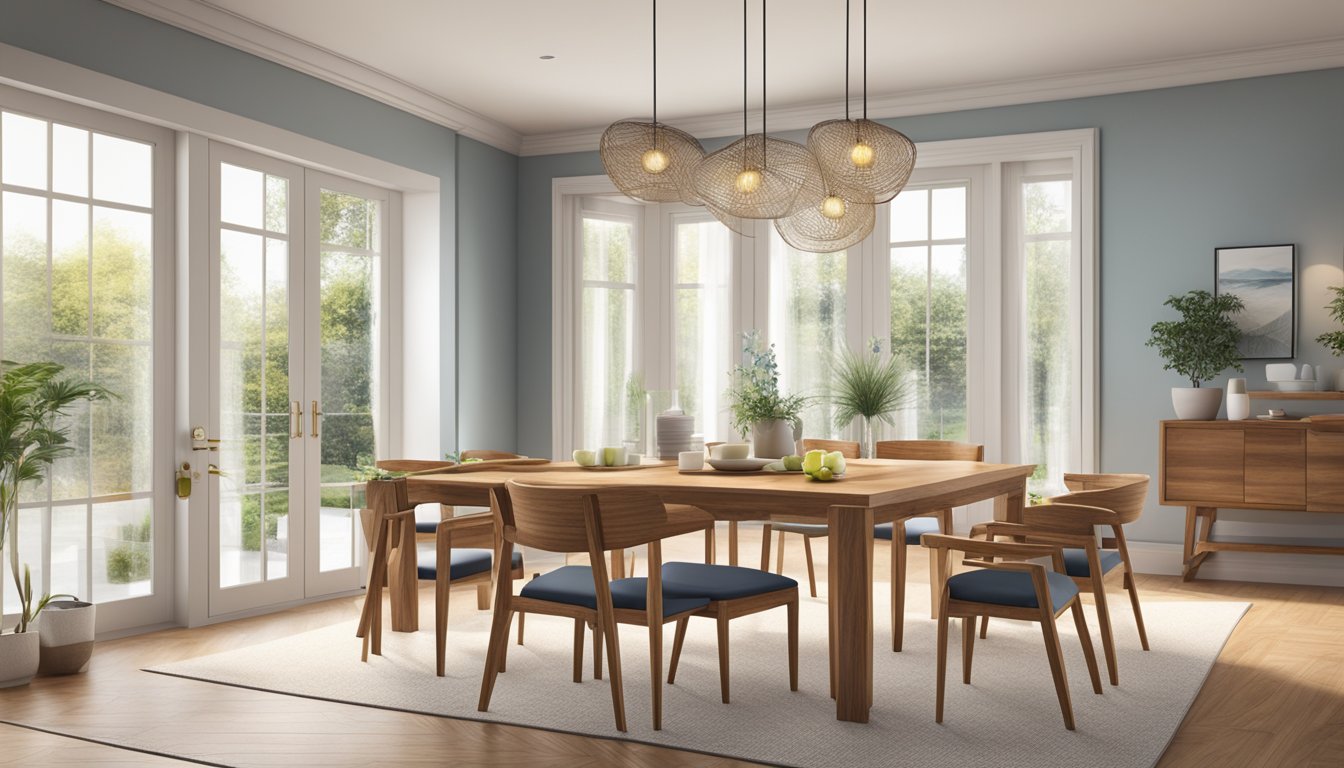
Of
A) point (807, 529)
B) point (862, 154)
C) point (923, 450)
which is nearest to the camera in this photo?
point (862, 154)

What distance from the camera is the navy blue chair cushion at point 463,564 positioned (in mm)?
4578

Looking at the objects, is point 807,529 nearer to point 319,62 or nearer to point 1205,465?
point 1205,465

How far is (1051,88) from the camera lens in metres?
6.56

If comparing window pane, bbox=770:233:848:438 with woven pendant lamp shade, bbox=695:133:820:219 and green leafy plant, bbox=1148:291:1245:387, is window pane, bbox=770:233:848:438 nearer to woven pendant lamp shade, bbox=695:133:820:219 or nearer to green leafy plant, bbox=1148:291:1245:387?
green leafy plant, bbox=1148:291:1245:387

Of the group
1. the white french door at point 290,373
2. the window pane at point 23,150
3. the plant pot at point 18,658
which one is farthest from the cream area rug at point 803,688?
the window pane at point 23,150

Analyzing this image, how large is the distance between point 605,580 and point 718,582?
45 cm

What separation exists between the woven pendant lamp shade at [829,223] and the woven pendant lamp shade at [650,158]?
518 mm

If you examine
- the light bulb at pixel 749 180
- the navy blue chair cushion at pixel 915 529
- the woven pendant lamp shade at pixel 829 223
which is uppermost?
the light bulb at pixel 749 180

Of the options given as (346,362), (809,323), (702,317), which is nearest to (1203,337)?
(809,323)

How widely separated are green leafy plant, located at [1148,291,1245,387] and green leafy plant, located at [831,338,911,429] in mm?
1534

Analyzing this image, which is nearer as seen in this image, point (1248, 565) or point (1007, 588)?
point (1007, 588)

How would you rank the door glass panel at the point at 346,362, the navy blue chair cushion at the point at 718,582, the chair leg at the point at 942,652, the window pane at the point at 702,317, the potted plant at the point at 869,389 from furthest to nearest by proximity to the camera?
the window pane at the point at 702,317
the potted plant at the point at 869,389
the door glass panel at the point at 346,362
the navy blue chair cushion at the point at 718,582
the chair leg at the point at 942,652

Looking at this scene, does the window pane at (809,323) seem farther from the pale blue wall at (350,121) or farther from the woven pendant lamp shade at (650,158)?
the woven pendant lamp shade at (650,158)

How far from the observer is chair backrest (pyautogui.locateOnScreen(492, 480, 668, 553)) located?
3277 mm
